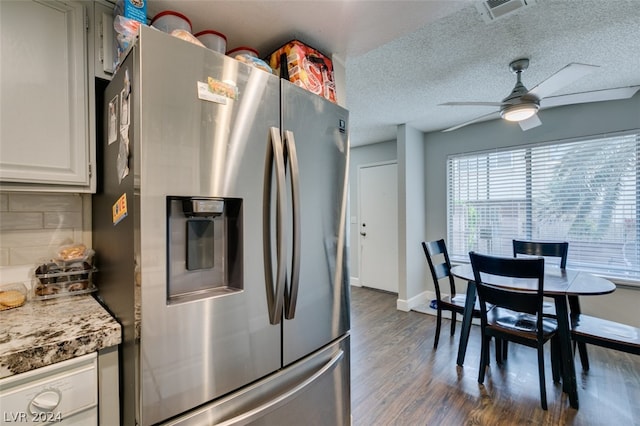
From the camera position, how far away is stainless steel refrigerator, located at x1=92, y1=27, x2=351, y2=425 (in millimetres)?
766

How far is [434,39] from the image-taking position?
1.86 m

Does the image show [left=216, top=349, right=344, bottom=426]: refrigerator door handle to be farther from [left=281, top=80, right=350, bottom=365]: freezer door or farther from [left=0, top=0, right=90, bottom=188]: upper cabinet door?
[left=0, top=0, right=90, bottom=188]: upper cabinet door

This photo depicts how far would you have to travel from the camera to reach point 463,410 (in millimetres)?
1875

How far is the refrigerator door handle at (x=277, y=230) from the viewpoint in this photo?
3.18ft

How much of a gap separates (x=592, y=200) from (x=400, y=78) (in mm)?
2359

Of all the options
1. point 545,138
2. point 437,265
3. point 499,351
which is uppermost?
point 545,138

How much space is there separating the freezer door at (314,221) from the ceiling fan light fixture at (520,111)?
152 cm

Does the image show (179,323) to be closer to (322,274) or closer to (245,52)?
(322,274)

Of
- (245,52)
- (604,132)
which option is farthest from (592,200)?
(245,52)

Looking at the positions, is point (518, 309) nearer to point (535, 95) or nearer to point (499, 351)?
point (499, 351)

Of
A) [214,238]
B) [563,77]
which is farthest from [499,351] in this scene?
[214,238]

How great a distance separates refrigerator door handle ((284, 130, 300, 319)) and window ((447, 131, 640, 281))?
3.37 m

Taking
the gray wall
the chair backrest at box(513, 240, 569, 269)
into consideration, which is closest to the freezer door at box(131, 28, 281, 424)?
the chair backrest at box(513, 240, 569, 269)

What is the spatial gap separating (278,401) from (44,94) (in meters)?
1.37
